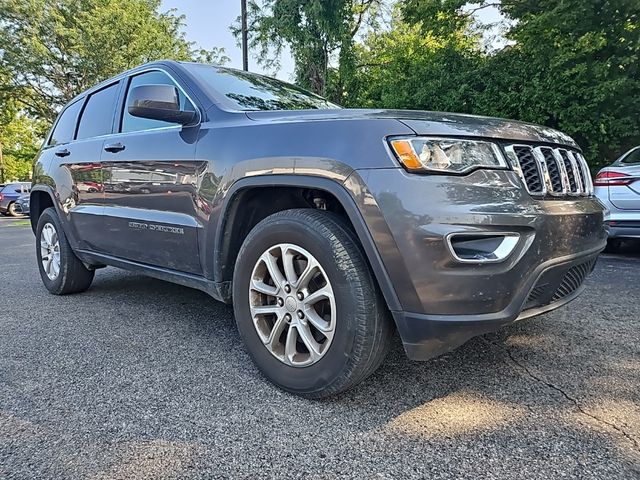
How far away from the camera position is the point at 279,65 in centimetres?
1653

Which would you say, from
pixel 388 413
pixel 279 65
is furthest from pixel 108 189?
pixel 279 65

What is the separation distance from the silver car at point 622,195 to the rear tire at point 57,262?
552cm

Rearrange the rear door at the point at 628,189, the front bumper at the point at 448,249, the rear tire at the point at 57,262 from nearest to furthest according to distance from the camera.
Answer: the front bumper at the point at 448,249, the rear tire at the point at 57,262, the rear door at the point at 628,189

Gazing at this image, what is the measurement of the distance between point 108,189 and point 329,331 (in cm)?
217

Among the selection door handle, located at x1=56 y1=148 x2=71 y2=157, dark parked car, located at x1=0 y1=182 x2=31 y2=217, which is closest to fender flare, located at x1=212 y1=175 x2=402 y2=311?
door handle, located at x1=56 y1=148 x2=71 y2=157

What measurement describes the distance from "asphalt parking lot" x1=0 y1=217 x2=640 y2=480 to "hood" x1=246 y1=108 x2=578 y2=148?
3.81ft

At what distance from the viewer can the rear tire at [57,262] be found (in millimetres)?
4082

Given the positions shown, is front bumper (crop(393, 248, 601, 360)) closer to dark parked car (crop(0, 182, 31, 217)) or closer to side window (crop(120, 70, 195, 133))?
side window (crop(120, 70, 195, 133))

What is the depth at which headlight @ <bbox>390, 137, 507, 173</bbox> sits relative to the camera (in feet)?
6.07

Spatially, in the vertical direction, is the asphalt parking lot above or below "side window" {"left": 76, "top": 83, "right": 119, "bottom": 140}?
below

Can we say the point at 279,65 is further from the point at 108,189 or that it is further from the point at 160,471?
the point at 160,471

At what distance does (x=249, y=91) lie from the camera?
3.03 metres

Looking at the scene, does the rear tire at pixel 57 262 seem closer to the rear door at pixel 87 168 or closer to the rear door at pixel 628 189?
the rear door at pixel 87 168

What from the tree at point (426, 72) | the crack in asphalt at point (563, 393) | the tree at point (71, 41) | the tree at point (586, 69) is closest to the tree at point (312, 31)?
the tree at point (426, 72)
